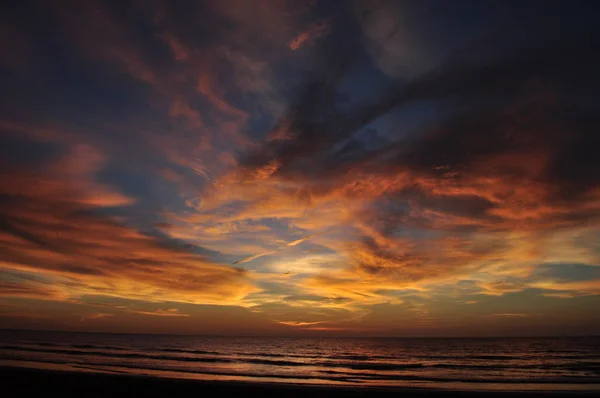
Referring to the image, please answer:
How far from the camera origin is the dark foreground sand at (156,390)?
65.2 ft

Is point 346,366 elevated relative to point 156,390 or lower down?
lower down

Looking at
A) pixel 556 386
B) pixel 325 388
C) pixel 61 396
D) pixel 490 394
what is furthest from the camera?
pixel 556 386

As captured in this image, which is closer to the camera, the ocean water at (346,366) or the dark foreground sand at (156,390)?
the dark foreground sand at (156,390)

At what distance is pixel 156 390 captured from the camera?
21.3 metres

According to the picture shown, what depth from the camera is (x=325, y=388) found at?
80.7 ft

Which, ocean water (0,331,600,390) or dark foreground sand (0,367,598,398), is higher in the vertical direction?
dark foreground sand (0,367,598,398)

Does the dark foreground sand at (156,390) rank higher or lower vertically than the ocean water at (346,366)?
higher

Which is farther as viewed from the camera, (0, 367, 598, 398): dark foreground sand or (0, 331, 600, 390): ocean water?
(0, 331, 600, 390): ocean water

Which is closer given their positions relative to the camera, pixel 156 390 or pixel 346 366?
pixel 156 390

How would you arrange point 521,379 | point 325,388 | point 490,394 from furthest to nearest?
point 521,379, point 325,388, point 490,394

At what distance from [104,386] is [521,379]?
33352 millimetres

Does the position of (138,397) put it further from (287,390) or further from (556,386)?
(556,386)

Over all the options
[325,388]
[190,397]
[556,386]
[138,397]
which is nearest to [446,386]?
[556,386]

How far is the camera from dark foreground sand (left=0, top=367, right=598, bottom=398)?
19.9 m
